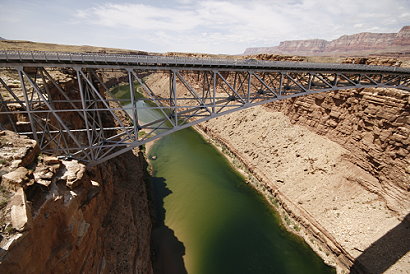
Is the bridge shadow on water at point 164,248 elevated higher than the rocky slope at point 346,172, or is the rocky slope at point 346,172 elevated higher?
→ the rocky slope at point 346,172

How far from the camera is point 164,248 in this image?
1445 cm

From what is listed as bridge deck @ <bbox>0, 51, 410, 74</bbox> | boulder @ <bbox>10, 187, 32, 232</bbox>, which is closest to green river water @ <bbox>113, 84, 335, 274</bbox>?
boulder @ <bbox>10, 187, 32, 232</bbox>

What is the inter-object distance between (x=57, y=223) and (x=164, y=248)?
951cm

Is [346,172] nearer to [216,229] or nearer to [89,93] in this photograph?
[216,229]

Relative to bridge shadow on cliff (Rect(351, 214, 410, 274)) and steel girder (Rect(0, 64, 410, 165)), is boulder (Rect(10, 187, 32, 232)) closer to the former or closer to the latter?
steel girder (Rect(0, 64, 410, 165))

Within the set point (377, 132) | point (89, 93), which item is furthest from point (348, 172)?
point (89, 93)

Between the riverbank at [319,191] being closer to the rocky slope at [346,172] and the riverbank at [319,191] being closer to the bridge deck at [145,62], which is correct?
the rocky slope at [346,172]

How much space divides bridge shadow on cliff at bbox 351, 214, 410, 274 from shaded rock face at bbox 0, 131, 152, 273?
13088mm

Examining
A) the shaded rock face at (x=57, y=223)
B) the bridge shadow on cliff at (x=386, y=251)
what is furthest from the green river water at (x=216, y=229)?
the shaded rock face at (x=57, y=223)

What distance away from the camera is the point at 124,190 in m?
14.5

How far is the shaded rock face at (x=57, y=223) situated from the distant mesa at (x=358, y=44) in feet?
288

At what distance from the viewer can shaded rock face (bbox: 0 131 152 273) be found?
5016 mm

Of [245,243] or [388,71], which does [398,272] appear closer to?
[245,243]

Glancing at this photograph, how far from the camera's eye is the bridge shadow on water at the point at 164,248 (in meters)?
13.2
